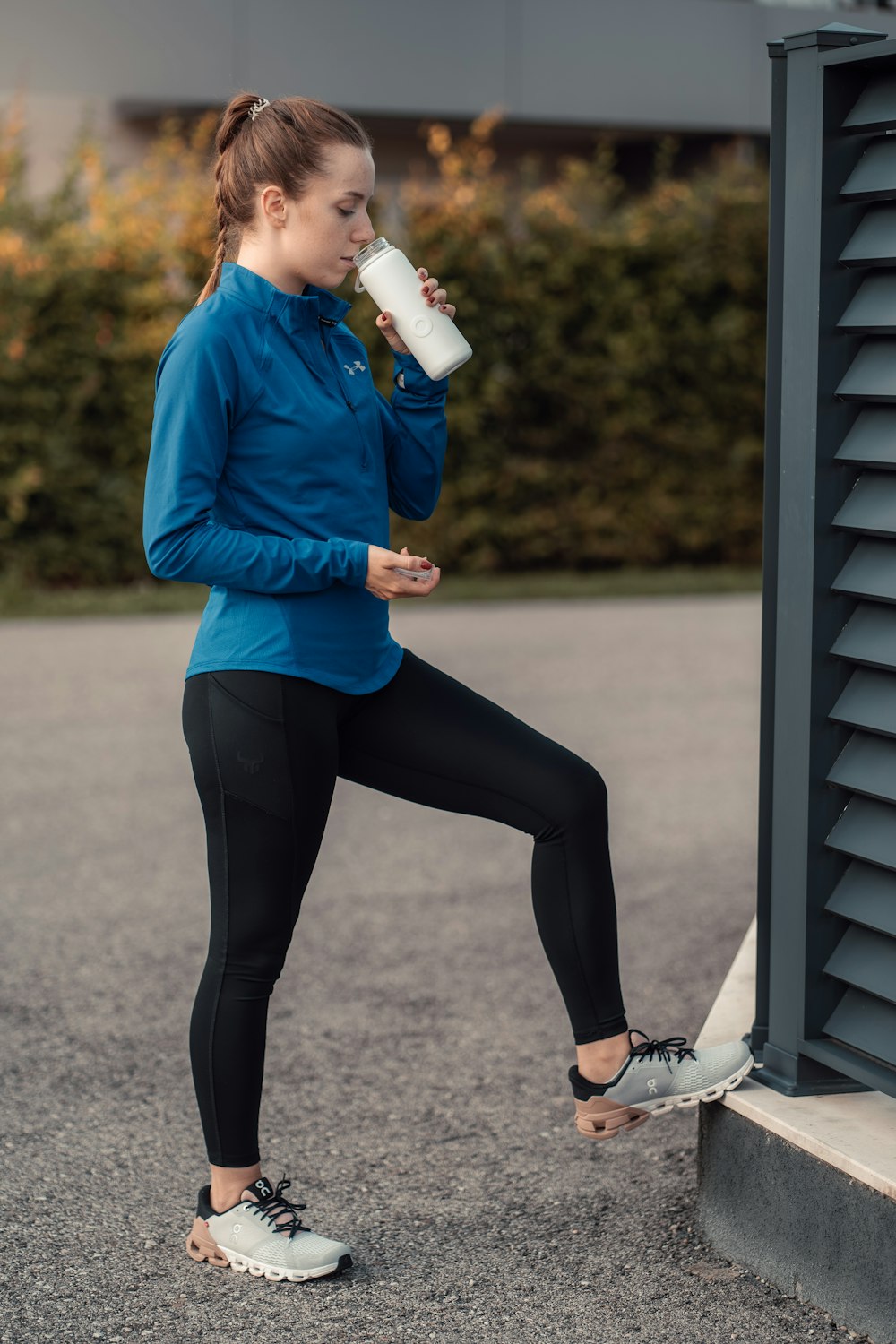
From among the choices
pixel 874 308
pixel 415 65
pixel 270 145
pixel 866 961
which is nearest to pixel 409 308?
pixel 270 145

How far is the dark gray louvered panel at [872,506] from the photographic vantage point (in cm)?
256

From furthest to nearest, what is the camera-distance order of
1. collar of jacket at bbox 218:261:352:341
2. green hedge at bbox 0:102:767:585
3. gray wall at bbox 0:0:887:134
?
gray wall at bbox 0:0:887:134, green hedge at bbox 0:102:767:585, collar of jacket at bbox 218:261:352:341

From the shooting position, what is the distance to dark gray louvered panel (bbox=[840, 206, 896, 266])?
2.52 meters

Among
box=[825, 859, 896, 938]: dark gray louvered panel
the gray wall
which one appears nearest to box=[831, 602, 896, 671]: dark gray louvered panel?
box=[825, 859, 896, 938]: dark gray louvered panel

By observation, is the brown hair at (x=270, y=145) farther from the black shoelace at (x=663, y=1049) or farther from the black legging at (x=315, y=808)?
the black shoelace at (x=663, y=1049)

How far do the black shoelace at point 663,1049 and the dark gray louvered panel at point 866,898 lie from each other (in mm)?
347

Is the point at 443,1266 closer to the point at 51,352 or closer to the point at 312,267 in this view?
the point at 312,267

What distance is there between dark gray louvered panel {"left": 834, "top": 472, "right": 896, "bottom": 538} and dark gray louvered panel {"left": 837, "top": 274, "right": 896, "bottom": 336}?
227mm

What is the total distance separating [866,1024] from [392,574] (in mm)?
1034

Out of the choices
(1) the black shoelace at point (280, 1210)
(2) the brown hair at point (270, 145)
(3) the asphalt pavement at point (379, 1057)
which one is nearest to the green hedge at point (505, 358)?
(3) the asphalt pavement at point (379, 1057)

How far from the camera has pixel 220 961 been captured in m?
2.69

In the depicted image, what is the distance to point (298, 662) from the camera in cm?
260

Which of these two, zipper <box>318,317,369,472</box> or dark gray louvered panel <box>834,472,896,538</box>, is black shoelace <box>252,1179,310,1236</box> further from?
dark gray louvered panel <box>834,472,896,538</box>

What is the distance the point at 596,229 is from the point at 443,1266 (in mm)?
10388
